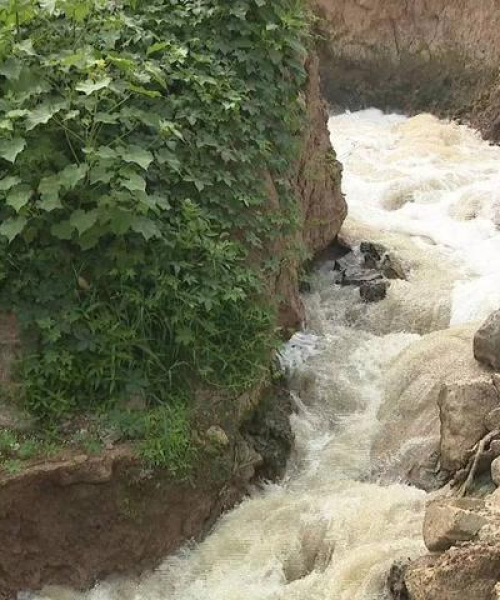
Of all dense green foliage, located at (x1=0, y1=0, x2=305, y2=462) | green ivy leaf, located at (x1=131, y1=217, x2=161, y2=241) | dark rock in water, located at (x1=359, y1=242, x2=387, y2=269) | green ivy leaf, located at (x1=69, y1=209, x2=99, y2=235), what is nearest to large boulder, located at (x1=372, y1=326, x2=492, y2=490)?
dense green foliage, located at (x1=0, y1=0, x2=305, y2=462)

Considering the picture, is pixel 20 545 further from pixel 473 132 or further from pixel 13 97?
pixel 473 132

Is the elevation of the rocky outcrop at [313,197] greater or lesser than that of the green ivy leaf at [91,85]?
lesser

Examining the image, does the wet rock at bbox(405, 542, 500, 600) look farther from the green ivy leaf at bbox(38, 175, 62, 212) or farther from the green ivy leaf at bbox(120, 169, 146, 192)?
the green ivy leaf at bbox(38, 175, 62, 212)

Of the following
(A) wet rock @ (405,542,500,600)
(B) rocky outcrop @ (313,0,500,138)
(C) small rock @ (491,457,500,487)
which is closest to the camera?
(A) wet rock @ (405,542,500,600)

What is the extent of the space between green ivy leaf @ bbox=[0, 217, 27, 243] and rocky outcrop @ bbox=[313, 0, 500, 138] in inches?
433

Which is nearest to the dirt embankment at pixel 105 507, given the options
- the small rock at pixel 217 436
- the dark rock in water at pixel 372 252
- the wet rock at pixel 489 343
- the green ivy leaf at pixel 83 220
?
the small rock at pixel 217 436

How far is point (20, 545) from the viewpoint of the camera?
4.27m

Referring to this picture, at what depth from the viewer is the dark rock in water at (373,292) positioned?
7.59m

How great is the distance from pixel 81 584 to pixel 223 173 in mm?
2555

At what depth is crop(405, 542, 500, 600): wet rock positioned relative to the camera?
3309mm

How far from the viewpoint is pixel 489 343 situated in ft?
18.6

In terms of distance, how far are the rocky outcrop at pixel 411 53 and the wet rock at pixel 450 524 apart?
1120cm

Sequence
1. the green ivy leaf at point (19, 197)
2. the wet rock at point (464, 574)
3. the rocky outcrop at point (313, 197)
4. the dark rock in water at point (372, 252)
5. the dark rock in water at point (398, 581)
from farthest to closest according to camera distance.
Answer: the dark rock in water at point (372, 252) → the rocky outcrop at point (313, 197) → the green ivy leaf at point (19, 197) → the dark rock in water at point (398, 581) → the wet rock at point (464, 574)

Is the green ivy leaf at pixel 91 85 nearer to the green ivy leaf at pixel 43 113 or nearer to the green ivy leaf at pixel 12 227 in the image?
the green ivy leaf at pixel 43 113
